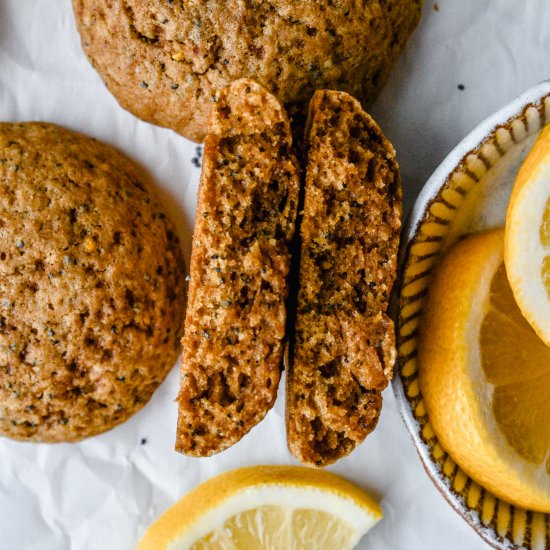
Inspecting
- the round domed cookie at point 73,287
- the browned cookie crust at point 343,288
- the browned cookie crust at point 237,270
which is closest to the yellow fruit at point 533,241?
the browned cookie crust at point 343,288

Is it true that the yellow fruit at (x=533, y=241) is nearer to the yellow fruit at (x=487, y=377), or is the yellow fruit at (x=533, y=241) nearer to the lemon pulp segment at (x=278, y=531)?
the yellow fruit at (x=487, y=377)

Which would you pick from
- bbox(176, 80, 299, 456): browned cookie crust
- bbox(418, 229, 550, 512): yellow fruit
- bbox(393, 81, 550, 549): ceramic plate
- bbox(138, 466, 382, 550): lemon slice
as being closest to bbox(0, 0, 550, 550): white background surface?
bbox(138, 466, 382, 550): lemon slice

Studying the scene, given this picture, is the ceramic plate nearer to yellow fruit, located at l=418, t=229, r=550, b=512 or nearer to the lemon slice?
yellow fruit, located at l=418, t=229, r=550, b=512

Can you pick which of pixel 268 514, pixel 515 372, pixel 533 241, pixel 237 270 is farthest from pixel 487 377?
pixel 268 514

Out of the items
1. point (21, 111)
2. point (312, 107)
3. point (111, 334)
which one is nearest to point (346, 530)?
point (111, 334)

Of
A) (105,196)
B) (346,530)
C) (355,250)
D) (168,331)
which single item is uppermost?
(355,250)

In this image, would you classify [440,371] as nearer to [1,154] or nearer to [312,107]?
[312,107]
